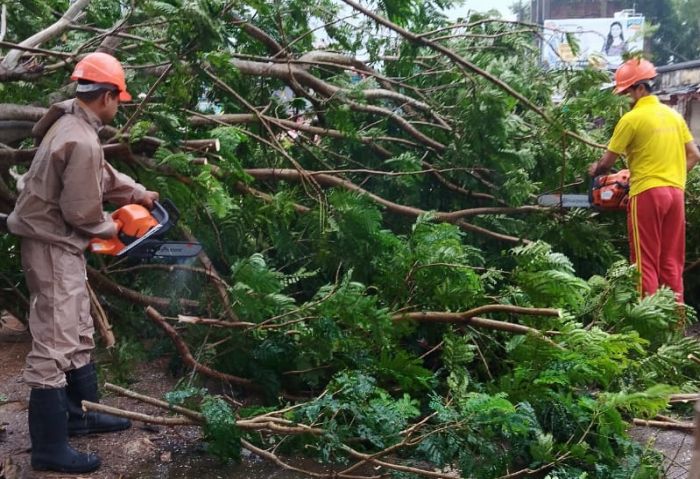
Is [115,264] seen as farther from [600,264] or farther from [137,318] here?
[600,264]

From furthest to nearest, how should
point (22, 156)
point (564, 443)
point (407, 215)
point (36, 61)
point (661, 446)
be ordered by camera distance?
point (407, 215) < point (36, 61) < point (22, 156) < point (661, 446) < point (564, 443)

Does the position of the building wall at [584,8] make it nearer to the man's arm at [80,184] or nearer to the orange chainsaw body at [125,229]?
the orange chainsaw body at [125,229]

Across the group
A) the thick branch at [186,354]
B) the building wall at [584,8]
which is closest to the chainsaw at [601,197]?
the thick branch at [186,354]

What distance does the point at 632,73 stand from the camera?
16.9ft

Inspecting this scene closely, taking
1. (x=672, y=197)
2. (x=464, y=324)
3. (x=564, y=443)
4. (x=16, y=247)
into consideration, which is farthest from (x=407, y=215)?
(x=16, y=247)

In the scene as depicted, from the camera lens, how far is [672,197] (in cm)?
503

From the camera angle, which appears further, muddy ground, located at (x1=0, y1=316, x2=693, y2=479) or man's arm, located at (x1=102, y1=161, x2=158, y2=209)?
man's arm, located at (x1=102, y1=161, x2=158, y2=209)

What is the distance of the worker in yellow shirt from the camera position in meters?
5.01

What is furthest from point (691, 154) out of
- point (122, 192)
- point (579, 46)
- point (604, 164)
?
point (122, 192)

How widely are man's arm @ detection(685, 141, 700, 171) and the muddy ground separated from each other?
7.12 ft

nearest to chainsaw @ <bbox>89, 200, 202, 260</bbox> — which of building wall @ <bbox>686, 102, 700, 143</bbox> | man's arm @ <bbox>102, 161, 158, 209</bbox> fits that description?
man's arm @ <bbox>102, 161, 158, 209</bbox>

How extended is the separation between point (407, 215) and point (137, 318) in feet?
5.95

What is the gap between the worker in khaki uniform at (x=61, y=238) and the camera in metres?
3.29

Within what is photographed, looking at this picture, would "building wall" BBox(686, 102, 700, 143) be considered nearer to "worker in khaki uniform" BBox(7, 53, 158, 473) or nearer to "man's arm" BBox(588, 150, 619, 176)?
"man's arm" BBox(588, 150, 619, 176)
